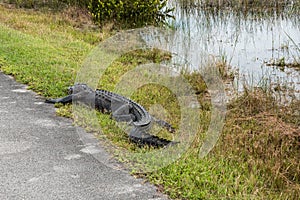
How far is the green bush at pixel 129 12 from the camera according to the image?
412 inches

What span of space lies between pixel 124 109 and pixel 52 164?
1.27m

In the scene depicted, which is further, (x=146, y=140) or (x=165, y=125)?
(x=165, y=125)

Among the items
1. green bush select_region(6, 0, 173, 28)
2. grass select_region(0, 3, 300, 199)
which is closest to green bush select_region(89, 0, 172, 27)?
green bush select_region(6, 0, 173, 28)

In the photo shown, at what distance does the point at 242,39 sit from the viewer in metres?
9.82

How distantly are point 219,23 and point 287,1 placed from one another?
11.3 feet

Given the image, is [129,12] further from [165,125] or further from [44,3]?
[165,125]

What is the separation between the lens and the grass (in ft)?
11.8

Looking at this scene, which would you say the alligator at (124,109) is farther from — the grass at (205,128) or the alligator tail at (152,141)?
the grass at (205,128)

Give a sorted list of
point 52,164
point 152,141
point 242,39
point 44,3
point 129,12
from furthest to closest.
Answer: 1. point 44,3
2. point 129,12
3. point 242,39
4. point 152,141
5. point 52,164

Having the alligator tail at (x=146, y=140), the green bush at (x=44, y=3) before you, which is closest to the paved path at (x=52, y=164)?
the alligator tail at (x=146, y=140)

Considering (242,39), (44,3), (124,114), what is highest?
(44,3)

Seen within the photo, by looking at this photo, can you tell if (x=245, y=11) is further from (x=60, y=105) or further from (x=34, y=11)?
(x=60, y=105)

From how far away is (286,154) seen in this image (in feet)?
14.2

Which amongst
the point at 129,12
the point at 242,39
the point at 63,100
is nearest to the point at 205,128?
the point at 63,100
